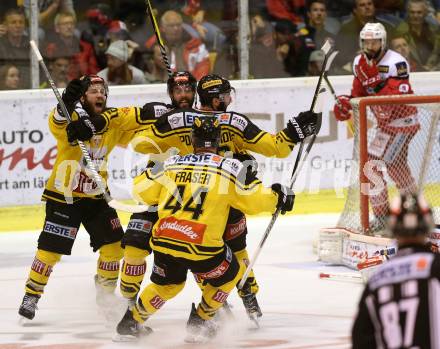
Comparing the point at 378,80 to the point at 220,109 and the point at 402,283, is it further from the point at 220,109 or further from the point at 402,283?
the point at 402,283

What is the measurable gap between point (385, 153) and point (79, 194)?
230 cm

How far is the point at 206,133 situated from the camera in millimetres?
5293

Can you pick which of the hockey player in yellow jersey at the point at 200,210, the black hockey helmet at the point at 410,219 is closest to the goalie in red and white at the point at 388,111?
the hockey player in yellow jersey at the point at 200,210

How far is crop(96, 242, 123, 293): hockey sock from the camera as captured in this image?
20.6 ft

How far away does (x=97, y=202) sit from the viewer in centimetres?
628

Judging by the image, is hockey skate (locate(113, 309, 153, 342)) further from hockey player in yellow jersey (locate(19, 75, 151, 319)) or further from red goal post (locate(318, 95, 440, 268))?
red goal post (locate(318, 95, 440, 268))

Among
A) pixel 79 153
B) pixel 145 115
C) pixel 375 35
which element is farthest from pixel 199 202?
pixel 375 35

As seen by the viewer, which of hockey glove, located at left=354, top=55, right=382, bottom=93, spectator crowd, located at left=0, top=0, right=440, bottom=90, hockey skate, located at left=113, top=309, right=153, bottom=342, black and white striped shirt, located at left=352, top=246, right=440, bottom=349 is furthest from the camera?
spectator crowd, located at left=0, top=0, right=440, bottom=90

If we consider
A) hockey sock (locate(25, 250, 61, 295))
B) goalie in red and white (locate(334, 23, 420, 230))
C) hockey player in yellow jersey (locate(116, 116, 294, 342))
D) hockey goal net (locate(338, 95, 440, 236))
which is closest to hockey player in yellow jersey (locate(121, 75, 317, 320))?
hockey player in yellow jersey (locate(116, 116, 294, 342))

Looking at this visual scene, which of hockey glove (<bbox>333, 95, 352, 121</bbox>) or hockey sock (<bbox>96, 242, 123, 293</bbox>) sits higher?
hockey glove (<bbox>333, 95, 352, 121</bbox>)

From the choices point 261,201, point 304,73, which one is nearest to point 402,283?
point 261,201

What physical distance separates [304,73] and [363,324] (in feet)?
22.4

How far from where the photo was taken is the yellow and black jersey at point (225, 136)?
19.0ft

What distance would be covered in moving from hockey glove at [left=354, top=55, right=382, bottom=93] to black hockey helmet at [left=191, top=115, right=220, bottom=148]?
2.70 metres
